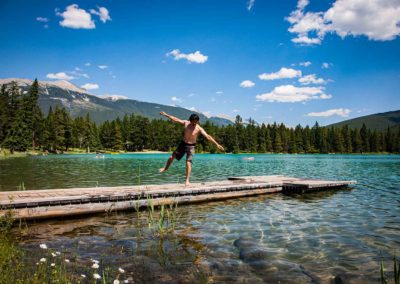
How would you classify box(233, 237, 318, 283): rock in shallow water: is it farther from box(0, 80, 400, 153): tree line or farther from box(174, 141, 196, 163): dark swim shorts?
box(0, 80, 400, 153): tree line

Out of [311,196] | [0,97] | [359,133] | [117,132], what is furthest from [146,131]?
[311,196]

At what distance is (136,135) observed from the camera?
445 ft

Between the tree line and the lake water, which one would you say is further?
the tree line

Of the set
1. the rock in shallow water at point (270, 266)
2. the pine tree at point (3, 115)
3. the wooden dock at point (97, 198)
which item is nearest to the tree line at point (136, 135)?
the pine tree at point (3, 115)

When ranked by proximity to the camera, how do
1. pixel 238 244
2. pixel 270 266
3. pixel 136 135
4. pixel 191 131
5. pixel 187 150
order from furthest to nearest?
1. pixel 136 135
2. pixel 187 150
3. pixel 191 131
4. pixel 238 244
5. pixel 270 266

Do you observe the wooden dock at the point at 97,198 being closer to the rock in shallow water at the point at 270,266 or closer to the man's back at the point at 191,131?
the man's back at the point at 191,131

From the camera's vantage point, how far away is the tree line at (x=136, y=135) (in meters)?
80.1

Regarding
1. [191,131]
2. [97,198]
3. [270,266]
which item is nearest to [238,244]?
[270,266]

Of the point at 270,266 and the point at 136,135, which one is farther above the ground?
the point at 136,135

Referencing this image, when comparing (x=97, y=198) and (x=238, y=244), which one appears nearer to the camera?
(x=238, y=244)

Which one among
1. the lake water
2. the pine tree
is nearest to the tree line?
the pine tree

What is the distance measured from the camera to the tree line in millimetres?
80125

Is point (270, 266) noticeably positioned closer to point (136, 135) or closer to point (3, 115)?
point (3, 115)

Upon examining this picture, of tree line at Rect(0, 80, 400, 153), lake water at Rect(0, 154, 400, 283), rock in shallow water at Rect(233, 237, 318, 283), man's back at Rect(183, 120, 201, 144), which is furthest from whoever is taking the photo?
tree line at Rect(0, 80, 400, 153)
